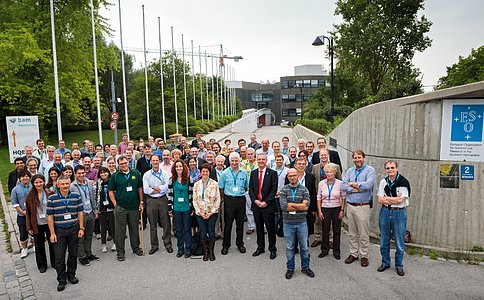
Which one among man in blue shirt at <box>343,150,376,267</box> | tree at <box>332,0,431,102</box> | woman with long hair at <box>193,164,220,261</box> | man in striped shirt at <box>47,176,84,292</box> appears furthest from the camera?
tree at <box>332,0,431,102</box>

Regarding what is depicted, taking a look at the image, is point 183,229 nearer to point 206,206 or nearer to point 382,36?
point 206,206

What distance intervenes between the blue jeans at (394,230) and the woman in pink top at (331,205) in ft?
2.58

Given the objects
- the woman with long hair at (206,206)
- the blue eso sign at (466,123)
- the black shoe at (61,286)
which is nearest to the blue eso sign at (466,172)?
the blue eso sign at (466,123)

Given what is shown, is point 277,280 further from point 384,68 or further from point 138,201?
point 384,68

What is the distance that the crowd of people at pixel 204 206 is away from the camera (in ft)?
19.2

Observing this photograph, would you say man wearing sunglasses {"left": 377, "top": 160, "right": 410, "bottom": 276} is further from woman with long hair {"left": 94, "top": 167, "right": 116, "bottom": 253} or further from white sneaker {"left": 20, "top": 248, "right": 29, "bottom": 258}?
white sneaker {"left": 20, "top": 248, "right": 29, "bottom": 258}

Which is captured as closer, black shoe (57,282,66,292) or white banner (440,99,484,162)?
black shoe (57,282,66,292)

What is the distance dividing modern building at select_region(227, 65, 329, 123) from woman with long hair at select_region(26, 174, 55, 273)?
257 ft

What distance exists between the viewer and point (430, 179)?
6598 mm

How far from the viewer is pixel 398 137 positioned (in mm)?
6969

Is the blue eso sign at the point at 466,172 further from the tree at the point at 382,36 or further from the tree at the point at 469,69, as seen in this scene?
the tree at the point at 469,69

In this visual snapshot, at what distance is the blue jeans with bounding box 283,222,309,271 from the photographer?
581 centimetres

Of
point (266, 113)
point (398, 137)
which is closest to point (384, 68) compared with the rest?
point (398, 137)

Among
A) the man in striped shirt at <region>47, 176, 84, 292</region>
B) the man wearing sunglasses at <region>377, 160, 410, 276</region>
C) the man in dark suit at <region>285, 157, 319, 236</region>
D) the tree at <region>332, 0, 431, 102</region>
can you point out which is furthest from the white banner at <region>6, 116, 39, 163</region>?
the tree at <region>332, 0, 431, 102</region>
